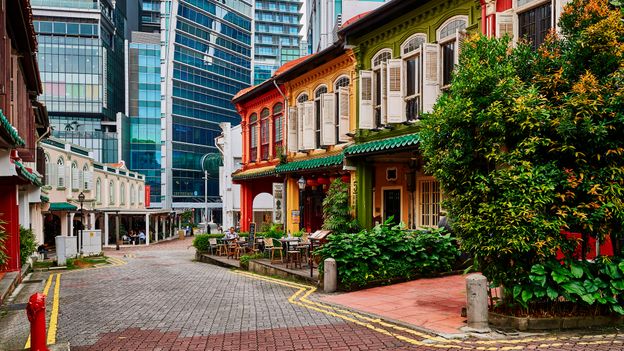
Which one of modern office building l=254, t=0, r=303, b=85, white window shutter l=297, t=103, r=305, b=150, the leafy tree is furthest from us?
modern office building l=254, t=0, r=303, b=85

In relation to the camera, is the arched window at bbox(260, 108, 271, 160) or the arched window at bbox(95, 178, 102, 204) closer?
the arched window at bbox(260, 108, 271, 160)

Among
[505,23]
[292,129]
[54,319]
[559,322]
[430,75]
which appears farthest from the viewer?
[292,129]

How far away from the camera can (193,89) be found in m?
82.3

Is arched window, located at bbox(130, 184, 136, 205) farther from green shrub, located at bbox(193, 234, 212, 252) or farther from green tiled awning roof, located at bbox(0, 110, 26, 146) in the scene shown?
green tiled awning roof, located at bbox(0, 110, 26, 146)

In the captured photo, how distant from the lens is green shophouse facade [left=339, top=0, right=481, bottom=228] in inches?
520

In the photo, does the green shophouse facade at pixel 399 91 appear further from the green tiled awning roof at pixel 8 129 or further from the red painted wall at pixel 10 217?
the red painted wall at pixel 10 217

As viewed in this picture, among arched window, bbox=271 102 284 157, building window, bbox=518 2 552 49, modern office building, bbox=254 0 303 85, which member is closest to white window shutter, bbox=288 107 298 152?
arched window, bbox=271 102 284 157

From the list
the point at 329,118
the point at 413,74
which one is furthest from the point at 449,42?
the point at 329,118

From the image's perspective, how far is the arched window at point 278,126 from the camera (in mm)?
22859

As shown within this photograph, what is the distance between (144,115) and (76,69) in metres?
11.6

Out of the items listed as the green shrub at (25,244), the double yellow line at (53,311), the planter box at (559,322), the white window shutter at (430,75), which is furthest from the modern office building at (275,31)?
the planter box at (559,322)

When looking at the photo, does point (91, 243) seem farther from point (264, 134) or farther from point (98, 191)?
point (98, 191)

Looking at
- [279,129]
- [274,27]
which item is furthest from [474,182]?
[274,27]

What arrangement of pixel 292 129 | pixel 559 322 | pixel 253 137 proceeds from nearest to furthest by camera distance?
1. pixel 559 322
2. pixel 292 129
3. pixel 253 137
